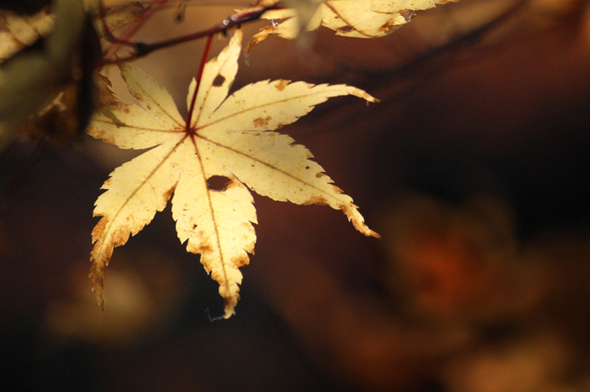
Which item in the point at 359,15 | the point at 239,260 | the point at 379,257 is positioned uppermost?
the point at 379,257

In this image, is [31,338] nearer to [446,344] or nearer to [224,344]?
[224,344]

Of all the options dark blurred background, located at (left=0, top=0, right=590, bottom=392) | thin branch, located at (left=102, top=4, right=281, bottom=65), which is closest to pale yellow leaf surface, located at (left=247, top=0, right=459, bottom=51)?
thin branch, located at (left=102, top=4, right=281, bottom=65)

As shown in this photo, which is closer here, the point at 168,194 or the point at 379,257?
the point at 168,194

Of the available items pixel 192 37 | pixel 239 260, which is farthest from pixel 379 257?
pixel 192 37

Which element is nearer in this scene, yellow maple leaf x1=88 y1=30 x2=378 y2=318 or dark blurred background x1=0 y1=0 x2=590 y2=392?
yellow maple leaf x1=88 y1=30 x2=378 y2=318

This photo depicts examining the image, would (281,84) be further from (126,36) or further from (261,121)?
(126,36)

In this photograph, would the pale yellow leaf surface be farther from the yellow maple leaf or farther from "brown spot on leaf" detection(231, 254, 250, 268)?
"brown spot on leaf" detection(231, 254, 250, 268)
